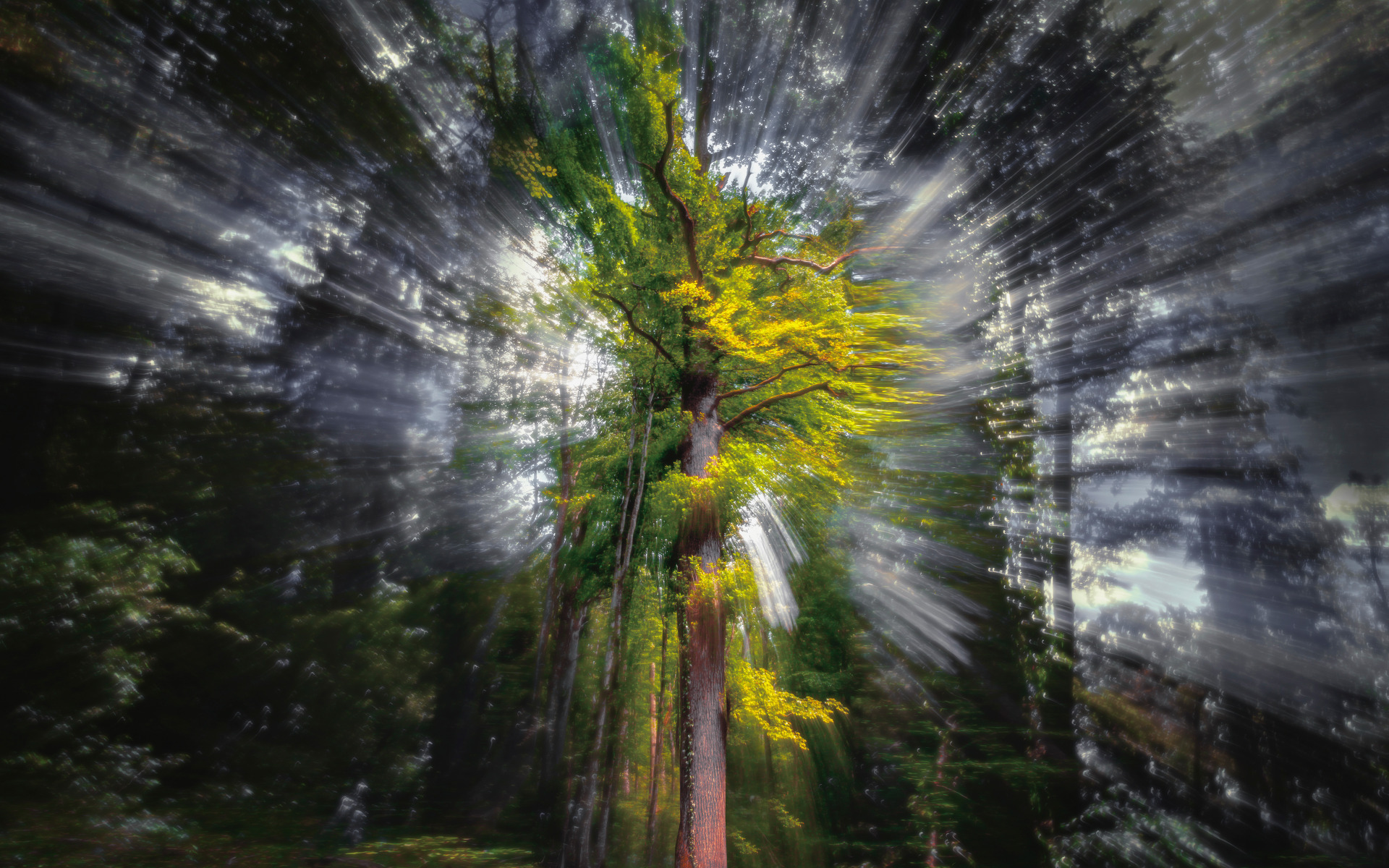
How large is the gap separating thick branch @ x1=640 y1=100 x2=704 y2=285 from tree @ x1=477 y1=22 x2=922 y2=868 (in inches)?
0.8

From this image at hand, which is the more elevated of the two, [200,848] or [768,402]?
[768,402]

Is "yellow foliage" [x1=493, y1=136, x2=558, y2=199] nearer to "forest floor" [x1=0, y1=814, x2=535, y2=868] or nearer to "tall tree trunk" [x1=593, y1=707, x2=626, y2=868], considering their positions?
"tall tree trunk" [x1=593, y1=707, x2=626, y2=868]

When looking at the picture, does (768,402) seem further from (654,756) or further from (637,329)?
(654,756)

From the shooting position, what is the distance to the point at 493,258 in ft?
37.6

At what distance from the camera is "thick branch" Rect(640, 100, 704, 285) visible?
4.54 m

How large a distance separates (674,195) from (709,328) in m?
1.36

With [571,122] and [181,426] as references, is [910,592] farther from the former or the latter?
[181,426]

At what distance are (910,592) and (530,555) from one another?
28.9 feet

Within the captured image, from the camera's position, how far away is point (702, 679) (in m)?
4.54

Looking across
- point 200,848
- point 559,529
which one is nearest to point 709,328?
point 559,529

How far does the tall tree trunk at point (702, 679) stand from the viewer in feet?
13.3

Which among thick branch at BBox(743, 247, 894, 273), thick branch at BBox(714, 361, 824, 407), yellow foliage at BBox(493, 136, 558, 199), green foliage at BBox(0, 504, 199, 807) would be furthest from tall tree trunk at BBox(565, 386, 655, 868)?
green foliage at BBox(0, 504, 199, 807)

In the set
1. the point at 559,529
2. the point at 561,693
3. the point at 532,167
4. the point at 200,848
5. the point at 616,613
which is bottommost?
the point at 200,848

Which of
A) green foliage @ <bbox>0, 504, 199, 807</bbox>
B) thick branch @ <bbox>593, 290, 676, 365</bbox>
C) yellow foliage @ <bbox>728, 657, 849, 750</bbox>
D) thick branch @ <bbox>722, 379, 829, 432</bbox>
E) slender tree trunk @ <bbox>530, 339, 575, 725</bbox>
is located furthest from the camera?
slender tree trunk @ <bbox>530, 339, 575, 725</bbox>
